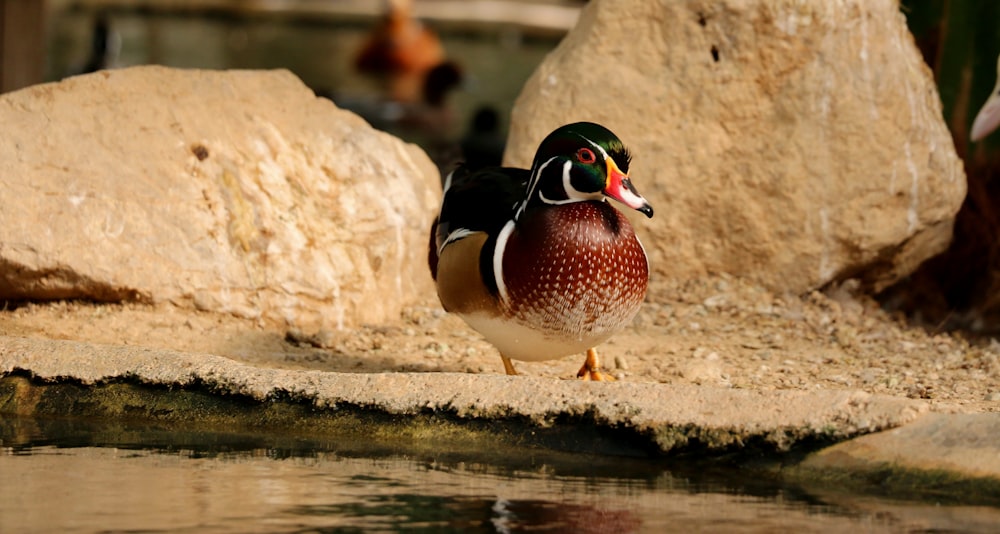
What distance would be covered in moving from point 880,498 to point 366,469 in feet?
4.92

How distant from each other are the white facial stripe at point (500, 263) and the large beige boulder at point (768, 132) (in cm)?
215

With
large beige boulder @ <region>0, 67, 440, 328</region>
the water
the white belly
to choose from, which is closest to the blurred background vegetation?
large beige boulder @ <region>0, 67, 440, 328</region>

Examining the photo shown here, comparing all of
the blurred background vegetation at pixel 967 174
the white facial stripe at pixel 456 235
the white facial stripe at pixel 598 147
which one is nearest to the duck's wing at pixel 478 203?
the white facial stripe at pixel 456 235

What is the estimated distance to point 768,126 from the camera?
7.42 metres

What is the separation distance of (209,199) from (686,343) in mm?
2234

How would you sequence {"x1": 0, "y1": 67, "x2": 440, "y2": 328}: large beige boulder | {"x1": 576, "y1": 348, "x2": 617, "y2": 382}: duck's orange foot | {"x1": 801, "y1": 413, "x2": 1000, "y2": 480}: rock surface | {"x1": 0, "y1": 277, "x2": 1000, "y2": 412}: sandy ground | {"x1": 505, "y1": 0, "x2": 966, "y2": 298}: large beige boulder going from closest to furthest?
1. {"x1": 801, "y1": 413, "x2": 1000, "y2": 480}: rock surface
2. {"x1": 576, "y1": 348, "x2": 617, "y2": 382}: duck's orange foot
3. {"x1": 0, "y1": 277, "x2": 1000, "y2": 412}: sandy ground
4. {"x1": 0, "y1": 67, "x2": 440, "y2": 328}: large beige boulder
5. {"x1": 505, "y1": 0, "x2": 966, "y2": 298}: large beige boulder

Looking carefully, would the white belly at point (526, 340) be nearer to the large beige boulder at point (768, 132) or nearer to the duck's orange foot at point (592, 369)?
the duck's orange foot at point (592, 369)

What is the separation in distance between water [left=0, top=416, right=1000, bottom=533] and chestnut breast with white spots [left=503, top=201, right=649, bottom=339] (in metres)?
0.72

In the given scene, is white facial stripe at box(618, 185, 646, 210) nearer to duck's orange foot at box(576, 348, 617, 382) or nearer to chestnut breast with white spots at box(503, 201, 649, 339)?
chestnut breast with white spots at box(503, 201, 649, 339)

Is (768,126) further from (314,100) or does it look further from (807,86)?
A: (314,100)

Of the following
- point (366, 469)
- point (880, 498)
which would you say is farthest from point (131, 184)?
point (880, 498)

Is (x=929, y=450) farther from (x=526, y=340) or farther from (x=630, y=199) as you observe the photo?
(x=526, y=340)

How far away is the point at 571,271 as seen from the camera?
5.18 meters

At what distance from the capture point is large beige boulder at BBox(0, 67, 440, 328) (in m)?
6.30
